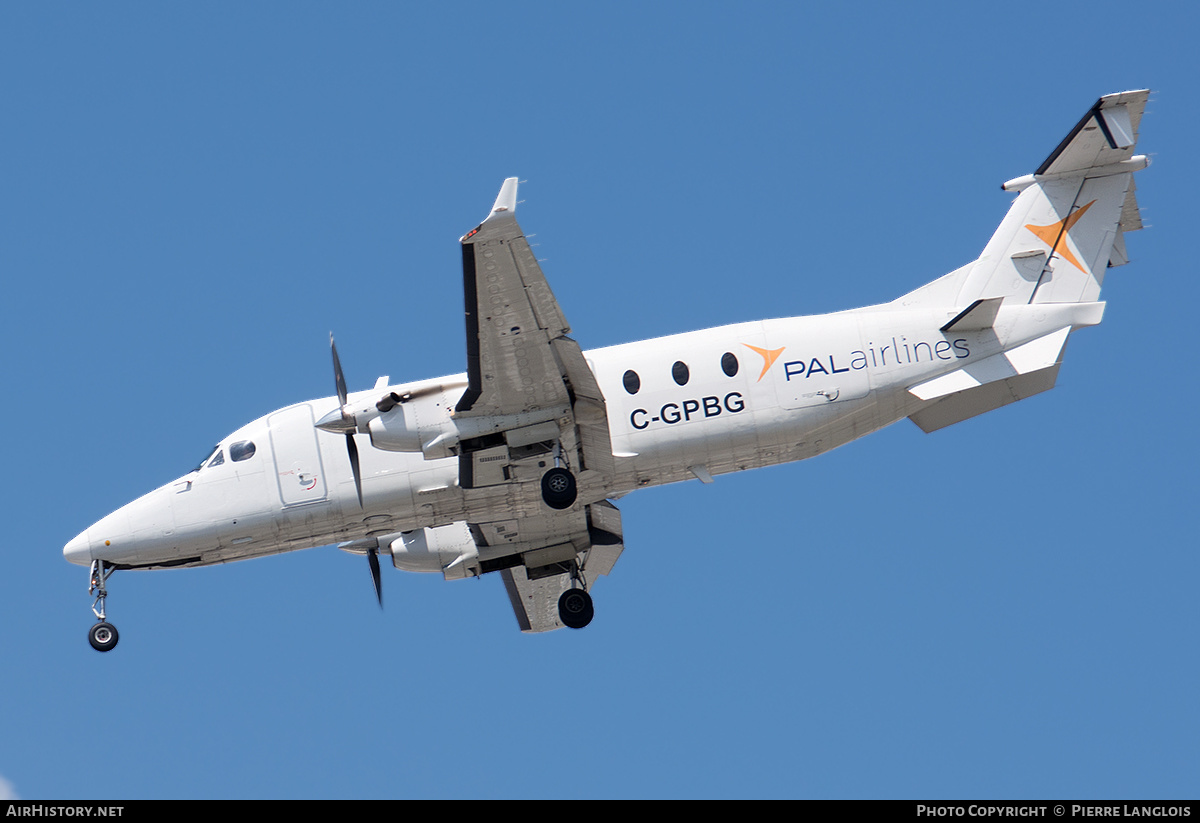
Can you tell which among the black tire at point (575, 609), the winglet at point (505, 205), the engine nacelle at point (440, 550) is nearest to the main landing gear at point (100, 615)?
the engine nacelle at point (440, 550)

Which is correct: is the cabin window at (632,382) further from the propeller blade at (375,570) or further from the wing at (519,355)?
the propeller blade at (375,570)

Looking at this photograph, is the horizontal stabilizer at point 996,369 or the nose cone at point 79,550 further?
the nose cone at point 79,550

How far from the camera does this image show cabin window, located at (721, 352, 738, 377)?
76.2 ft

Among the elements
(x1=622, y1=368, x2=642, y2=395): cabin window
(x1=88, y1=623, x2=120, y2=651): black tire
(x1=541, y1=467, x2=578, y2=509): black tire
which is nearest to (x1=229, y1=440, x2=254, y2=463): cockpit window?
(x1=88, y1=623, x2=120, y2=651): black tire

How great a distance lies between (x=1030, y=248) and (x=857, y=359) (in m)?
4.63

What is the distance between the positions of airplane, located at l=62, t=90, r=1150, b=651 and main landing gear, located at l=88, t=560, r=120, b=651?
0.12 ft

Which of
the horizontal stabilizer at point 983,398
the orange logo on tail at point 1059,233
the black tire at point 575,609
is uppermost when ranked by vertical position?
the orange logo on tail at point 1059,233

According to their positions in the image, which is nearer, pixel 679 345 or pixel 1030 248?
pixel 679 345

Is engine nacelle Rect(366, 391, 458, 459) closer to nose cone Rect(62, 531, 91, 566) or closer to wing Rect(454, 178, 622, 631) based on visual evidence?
wing Rect(454, 178, 622, 631)

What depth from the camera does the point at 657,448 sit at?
2306 centimetres

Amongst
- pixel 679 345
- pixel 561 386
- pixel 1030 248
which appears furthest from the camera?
pixel 1030 248

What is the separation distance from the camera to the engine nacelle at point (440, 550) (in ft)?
88.7
